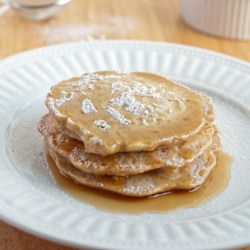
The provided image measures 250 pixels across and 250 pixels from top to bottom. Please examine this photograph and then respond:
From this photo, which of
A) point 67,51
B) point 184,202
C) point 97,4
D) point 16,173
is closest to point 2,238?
point 16,173

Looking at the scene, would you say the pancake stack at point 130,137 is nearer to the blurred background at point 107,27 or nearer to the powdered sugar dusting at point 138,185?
the powdered sugar dusting at point 138,185

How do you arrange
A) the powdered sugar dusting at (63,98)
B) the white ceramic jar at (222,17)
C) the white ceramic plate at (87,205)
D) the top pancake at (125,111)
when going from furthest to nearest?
the white ceramic jar at (222,17), the powdered sugar dusting at (63,98), the top pancake at (125,111), the white ceramic plate at (87,205)

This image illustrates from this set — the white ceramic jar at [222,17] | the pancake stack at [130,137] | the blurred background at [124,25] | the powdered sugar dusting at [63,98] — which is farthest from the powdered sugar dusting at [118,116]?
the white ceramic jar at [222,17]

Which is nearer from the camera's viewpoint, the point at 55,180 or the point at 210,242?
the point at 210,242

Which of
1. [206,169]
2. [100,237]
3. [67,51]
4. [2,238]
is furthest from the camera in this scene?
[67,51]

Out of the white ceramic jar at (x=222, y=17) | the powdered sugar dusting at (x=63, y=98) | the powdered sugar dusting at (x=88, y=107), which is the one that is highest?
the powdered sugar dusting at (x=88, y=107)

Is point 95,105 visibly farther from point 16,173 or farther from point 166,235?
point 166,235

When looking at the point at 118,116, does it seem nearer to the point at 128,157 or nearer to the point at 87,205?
the point at 128,157
